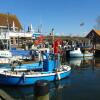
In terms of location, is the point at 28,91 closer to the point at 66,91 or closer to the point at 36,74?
the point at 36,74

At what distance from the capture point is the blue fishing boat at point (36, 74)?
2494 centimetres

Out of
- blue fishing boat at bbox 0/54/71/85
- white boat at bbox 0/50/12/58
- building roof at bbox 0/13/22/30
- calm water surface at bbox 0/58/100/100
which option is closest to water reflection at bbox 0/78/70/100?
calm water surface at bbox 0/58/100/100

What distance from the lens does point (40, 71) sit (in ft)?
92.0

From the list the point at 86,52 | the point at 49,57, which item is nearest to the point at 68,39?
the point at 86,52

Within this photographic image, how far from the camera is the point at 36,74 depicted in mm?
25828

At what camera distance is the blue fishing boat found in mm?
24938

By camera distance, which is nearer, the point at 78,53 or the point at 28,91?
the point at 28,91

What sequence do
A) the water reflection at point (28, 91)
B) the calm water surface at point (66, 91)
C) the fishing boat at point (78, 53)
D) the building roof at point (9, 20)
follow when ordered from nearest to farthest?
the calm water surface at point (66, 91), the water reflection at point (28, 91), the building roof at point (9, 20), the fishing boat at point (78, 53)

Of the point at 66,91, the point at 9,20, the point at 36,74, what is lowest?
the point at 66,91

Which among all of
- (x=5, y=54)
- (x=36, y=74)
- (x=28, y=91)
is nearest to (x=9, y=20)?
(x=5, y=54)

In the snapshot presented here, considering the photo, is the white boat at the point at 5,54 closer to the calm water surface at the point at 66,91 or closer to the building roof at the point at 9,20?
the calm water surface at the point at 66,91

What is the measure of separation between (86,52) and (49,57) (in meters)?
39.7

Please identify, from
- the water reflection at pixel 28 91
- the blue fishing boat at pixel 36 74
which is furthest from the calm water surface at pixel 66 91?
the blue fishing boat at pixel 36 74

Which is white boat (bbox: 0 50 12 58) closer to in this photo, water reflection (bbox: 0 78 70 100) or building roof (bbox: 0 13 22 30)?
water reflection (bbox: 0 78 70 100)
